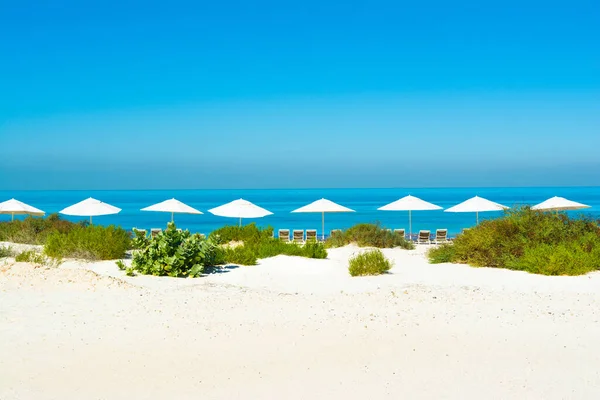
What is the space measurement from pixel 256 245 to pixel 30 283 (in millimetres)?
7034

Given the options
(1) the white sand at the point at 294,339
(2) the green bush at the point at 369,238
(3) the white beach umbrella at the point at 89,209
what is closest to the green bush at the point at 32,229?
(3) the white beach umbrella at the point at 89,209

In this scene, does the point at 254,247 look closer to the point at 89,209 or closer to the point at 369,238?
the point at 369,238

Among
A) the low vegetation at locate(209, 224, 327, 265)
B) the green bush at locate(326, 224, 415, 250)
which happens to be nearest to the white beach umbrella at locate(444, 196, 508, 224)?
the green bush at locate(326, 224, 415, 250)

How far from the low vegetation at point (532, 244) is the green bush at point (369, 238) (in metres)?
4.43

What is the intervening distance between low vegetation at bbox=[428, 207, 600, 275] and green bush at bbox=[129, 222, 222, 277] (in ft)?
17.1

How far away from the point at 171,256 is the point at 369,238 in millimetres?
7943

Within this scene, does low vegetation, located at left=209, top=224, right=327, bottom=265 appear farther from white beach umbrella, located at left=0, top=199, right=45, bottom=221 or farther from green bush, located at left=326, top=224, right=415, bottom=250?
white beach umbrella, located at left=0, top=199, right=45, bottom=221

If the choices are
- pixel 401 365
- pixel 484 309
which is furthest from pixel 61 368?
pixel 484 309

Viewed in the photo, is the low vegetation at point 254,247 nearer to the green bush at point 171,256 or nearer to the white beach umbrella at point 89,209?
the green bush at point 171,256

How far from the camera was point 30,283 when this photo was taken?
8.56m

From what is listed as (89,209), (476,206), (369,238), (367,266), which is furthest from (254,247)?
(476,206)

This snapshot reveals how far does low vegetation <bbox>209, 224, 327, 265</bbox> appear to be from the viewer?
494 inches

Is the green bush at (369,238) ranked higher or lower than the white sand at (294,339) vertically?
higher

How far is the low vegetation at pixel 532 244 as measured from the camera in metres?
10.3
